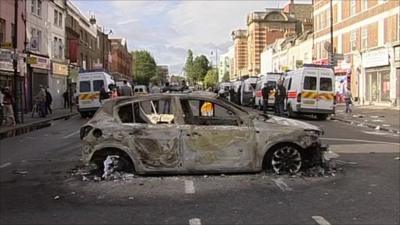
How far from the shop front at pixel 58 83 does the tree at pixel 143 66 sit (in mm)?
75919

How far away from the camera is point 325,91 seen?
89.9ft

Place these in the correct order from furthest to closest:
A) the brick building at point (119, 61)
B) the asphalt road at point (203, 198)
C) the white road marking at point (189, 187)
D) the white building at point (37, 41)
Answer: the brick building at point (119, 61) < the white building at point (37, 41) < the white road marking at point (189, 187) < the asphalt road at point (203, 198)

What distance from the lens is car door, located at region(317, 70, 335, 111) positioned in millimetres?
27219

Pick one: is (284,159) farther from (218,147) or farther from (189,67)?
(189,67)

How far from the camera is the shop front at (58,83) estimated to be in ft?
146

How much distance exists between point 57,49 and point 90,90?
50.1ft

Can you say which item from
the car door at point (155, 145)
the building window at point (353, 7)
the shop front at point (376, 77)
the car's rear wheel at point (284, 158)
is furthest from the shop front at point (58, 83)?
the car's rear wheel at point (284, 158)

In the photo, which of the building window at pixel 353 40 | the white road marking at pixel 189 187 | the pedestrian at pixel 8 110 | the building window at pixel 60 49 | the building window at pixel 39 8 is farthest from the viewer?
the building window at pixel 353 40

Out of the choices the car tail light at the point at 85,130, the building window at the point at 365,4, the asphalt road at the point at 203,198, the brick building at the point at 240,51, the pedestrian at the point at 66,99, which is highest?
the brick building at the point at 240,51

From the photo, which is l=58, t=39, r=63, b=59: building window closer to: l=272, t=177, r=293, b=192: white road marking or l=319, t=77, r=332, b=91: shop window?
l=319, t=77, r=332, b=91: shop window

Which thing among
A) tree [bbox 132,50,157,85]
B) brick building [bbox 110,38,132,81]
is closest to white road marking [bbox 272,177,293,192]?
brick building [bbox 110,38,132,81]

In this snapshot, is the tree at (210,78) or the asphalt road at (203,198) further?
the tree at (210,78)

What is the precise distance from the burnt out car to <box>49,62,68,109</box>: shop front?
113ft

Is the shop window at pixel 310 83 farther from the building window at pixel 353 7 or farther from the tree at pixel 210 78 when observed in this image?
the tree at pixel 210 78
